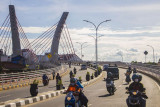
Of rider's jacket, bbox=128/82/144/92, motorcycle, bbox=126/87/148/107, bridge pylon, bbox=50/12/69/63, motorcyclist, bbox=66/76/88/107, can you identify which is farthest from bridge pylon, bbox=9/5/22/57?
motorcycle, bbox=126/87/148/107

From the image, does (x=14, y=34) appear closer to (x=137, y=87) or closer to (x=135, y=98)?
(x=137, y=87)

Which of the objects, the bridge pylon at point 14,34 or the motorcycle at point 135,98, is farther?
the bridge pylon at point 14,34

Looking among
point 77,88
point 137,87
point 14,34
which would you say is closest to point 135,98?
point 137,87

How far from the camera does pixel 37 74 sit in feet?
159

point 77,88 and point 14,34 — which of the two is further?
point 14,34

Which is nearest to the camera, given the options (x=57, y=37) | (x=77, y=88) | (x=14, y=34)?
(x=77, y=88)

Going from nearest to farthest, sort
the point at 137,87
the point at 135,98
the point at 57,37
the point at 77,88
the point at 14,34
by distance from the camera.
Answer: the point at 135,98 → the point at 77,88 → the point at 137,87 → the point at 14,34 → the point at 57,37

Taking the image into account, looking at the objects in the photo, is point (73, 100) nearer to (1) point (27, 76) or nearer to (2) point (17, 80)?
(2) point (17, 80)

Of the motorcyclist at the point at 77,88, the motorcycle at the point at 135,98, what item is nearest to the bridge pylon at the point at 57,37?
the motorcyclist at the point at 77,88

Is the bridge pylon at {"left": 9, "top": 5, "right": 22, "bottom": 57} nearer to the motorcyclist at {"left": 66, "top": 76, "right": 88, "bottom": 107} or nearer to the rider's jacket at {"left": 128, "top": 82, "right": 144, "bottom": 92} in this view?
the motorcyclist at {"left": 66, "top": 76, "right": 88, "bottom": 107}

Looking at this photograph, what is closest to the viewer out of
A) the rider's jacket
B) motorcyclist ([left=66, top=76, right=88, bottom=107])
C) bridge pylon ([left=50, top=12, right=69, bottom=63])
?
motorcyclist ([left=66, top=76, right=88, bottom=107])

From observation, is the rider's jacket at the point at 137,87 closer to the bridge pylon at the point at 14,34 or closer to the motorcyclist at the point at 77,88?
the motorcyclist at the point at 77,88

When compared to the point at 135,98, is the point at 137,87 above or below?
above

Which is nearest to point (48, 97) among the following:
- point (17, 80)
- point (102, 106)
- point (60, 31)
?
point (102, 106)
